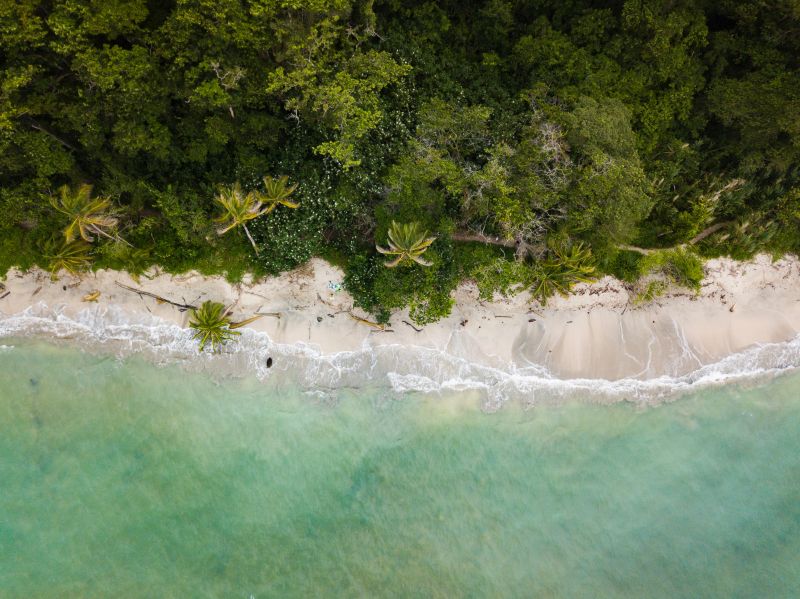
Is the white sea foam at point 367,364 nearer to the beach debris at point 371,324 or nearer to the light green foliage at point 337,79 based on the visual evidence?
the beach debris at point 371,324

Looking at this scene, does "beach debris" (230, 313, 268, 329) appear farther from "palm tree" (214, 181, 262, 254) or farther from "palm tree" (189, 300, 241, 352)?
"palm tree" (214, 181, 262, 254)

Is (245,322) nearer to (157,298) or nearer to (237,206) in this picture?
(157,298)

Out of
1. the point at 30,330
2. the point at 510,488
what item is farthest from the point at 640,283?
the point at 30,330

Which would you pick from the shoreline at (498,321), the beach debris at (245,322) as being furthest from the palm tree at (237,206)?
the beach debris at (245,322)

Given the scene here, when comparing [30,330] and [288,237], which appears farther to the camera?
[30,330]

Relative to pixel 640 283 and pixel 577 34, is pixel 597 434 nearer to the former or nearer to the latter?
pixel 640 283

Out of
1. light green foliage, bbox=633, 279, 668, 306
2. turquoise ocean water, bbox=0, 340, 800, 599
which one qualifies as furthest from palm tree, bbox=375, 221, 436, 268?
light green foliage, bbox=633, 279, 668, 306
